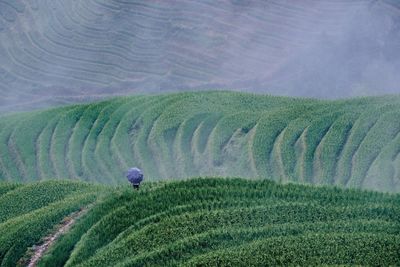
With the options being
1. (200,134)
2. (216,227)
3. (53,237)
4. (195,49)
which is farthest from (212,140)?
(195,49)

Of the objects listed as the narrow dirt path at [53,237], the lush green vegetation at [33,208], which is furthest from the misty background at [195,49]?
the narrow dirt path at [53,237]

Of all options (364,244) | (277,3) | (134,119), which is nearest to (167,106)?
(134,119)

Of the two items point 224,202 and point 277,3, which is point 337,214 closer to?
point 224,202

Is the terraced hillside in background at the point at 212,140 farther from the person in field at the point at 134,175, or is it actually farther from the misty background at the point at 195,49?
the misty background at the point at 195,49

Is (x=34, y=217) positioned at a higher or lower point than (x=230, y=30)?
higher

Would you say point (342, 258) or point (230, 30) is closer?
point (342, 258)
